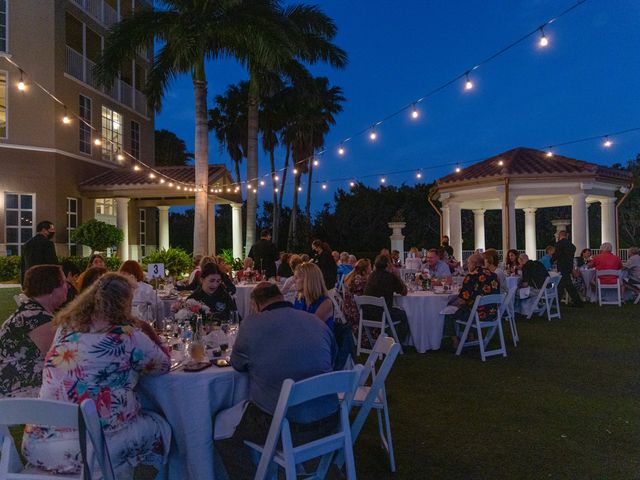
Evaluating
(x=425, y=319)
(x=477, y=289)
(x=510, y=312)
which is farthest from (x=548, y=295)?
(x=425, y=319)

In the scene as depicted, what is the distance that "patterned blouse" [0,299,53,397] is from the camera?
10.6ft

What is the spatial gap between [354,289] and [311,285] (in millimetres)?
3172

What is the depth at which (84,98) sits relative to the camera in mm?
18219

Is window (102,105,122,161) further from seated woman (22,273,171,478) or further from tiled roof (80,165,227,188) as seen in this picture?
seated woman (22,273,171,478)

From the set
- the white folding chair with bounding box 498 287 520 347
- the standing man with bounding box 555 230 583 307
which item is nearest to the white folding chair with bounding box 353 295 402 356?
the white folding chair with bounding box 498 287 520 347

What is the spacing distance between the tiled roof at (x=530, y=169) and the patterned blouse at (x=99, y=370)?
1345 cm

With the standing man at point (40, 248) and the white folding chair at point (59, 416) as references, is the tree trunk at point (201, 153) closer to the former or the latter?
the standing man at point (40, 248)

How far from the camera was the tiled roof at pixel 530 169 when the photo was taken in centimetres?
1436

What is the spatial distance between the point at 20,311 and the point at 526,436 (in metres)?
3.83

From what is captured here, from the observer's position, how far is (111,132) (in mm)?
19688

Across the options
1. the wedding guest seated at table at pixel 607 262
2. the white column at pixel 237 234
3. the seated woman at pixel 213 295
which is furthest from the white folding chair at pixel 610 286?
the white column at pixel 237 234

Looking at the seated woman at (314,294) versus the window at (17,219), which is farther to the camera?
the window at (17,219)

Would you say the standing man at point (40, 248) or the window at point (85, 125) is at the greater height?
the window at point (85, 125)

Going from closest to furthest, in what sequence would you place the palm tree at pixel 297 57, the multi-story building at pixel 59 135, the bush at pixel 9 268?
the palm tree at pixel 297 57 < the bush at pixel 9 268 < the multi-story building at pixel 59 135
